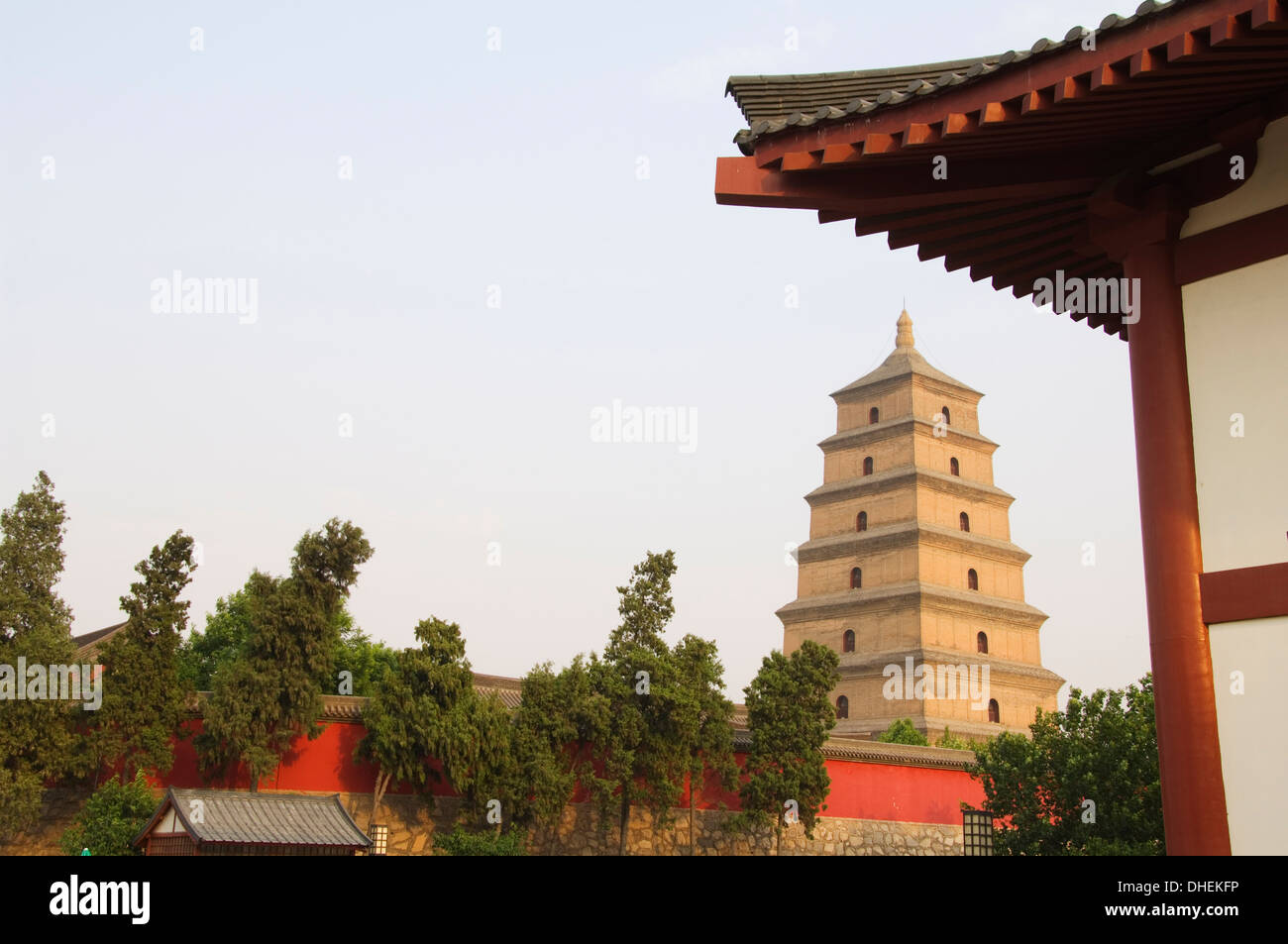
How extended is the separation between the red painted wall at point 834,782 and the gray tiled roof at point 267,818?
597 cm

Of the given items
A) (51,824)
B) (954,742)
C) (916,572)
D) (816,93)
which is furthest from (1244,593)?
(916,572)

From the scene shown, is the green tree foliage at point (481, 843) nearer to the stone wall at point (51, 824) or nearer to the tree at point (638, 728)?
the tree at point (638, 728)

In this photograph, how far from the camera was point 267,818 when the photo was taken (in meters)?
14.5

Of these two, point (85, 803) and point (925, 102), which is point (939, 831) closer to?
point (85, 803)

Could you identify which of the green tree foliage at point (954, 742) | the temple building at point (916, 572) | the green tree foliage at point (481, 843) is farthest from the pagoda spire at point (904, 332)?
the green tree foliage at point (481, 843)

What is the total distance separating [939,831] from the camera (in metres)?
27.0

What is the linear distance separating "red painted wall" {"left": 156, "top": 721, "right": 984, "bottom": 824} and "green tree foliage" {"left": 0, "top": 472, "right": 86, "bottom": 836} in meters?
1.93

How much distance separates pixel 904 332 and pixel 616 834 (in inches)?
1067

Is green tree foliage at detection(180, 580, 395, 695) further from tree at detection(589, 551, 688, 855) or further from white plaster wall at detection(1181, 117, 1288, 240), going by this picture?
white plaster wall at detection(1181, 117, 1288, 240)

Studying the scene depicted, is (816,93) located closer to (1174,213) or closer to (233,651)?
(1174,213)

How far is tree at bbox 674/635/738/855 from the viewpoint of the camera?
75.4ft

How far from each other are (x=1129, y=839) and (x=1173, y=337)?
12.7 meters
